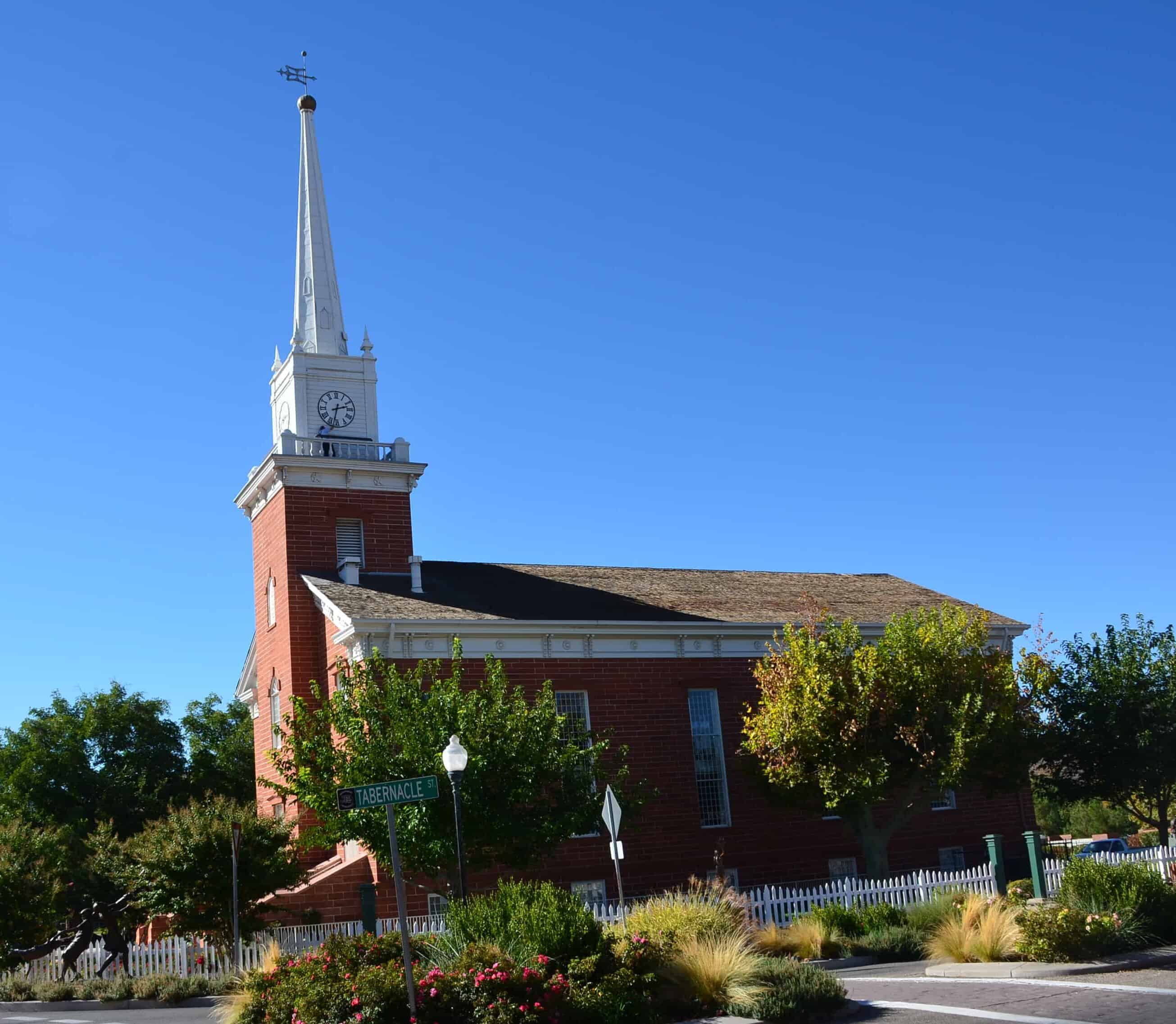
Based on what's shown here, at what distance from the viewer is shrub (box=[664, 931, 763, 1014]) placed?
1477cm

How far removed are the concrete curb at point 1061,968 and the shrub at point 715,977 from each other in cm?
354

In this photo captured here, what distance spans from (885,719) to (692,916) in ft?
42.0

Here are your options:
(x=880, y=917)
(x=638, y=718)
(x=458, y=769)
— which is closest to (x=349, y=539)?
(x=638, y=718)

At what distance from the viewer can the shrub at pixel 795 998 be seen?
14250 mm

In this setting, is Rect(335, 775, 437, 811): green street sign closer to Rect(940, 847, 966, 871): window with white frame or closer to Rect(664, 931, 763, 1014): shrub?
Rect(664, 931, 763, 1014): shrub

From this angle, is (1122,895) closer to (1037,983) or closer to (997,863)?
(1037,983)

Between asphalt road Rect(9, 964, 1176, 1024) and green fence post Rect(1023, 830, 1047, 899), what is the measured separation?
6.87m

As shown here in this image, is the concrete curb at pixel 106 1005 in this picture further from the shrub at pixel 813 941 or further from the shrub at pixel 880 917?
the shrub at pixel 880 917

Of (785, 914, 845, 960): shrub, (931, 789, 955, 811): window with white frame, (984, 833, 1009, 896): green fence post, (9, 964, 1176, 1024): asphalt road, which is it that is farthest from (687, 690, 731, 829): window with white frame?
(9, 964, 1176, 1024): asphalt road

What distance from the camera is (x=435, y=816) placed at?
24469mm

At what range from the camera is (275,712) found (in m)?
34.9

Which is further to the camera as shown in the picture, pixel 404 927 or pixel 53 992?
pixel 53 992

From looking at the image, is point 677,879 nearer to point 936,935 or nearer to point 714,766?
point 714,766

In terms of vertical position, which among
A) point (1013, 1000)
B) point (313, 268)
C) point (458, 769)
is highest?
point (313, 268)
